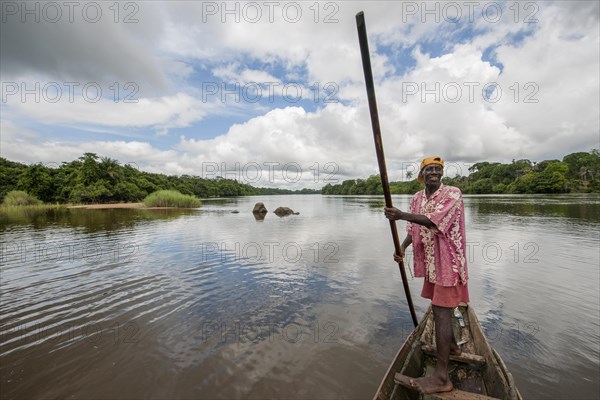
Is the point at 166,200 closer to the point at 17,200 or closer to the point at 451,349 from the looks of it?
the point at 17,200

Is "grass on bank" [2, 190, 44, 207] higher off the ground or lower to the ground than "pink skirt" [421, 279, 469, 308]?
higher

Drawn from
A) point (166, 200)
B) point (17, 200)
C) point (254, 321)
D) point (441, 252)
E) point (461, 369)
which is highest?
point (17, 200)

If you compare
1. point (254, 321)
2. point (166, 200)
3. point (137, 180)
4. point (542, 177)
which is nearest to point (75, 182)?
point (137, 180)

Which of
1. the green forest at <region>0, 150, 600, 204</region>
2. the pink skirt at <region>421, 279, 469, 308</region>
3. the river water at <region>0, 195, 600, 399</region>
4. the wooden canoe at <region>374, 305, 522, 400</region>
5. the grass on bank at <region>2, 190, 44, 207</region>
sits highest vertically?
the green forest at <region>0, 150, 600, 204</region>

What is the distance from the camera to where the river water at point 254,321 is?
172 inches

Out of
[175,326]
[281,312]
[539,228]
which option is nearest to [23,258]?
[175,326]

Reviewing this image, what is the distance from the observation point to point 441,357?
3.47m

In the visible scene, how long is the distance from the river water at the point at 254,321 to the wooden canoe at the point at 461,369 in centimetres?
93

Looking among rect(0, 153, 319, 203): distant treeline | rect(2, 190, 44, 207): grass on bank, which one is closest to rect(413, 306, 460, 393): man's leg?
rect(2, 190, 44, 207): grass on bank

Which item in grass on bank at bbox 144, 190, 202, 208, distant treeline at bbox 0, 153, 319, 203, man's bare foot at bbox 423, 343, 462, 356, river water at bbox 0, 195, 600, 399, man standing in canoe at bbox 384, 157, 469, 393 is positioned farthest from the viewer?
distant treeline at bbox 0, 153, 319, 203

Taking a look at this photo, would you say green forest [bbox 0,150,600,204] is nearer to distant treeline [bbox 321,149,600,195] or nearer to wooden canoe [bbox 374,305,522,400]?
distant treeline [bbox 321,149,600,195]

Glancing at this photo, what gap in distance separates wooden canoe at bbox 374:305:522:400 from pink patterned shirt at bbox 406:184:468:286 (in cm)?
111

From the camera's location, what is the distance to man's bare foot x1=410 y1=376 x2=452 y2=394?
10.4ft

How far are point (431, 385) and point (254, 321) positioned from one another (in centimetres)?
→ 414
